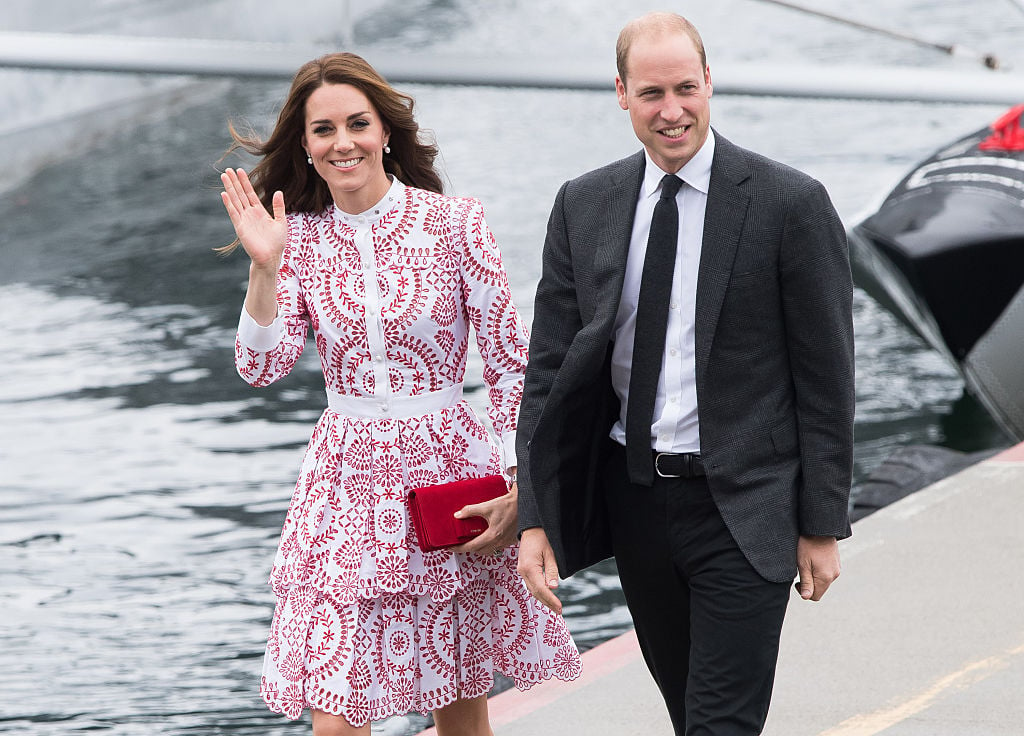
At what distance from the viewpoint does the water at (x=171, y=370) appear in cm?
605

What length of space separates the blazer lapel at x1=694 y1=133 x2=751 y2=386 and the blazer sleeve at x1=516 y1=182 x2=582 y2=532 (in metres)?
0.31

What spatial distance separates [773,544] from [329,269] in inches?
49.4

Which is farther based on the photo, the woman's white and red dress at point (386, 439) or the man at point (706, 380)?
the woman's white and red dress at point (386, 439)

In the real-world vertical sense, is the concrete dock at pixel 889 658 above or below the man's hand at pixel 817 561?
below

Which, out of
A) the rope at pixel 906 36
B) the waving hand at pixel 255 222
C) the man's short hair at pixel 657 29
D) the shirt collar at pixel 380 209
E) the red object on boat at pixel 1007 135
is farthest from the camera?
the rope at pixel 906 36

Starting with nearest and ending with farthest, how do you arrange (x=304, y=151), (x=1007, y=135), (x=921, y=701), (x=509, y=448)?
(x=509, y=448)
(x=304, y=151)
(x=921, y=701)
(x=1007, y=135)

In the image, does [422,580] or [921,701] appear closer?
[422,580]

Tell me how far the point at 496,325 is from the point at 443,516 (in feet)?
1.50

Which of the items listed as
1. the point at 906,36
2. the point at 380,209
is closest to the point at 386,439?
the point at 380,209

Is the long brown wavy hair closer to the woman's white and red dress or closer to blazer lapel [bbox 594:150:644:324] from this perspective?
the woman's white and red dress

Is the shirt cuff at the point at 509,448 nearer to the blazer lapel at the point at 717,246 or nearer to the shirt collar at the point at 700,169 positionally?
the blazer lapel at the point at 717,246

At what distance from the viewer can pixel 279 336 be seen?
11.6 ft

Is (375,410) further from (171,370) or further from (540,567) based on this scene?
(171,370)

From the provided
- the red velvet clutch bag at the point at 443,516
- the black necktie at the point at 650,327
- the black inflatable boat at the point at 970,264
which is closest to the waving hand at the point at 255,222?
the red velvet clutch bag at the point at 443,516
